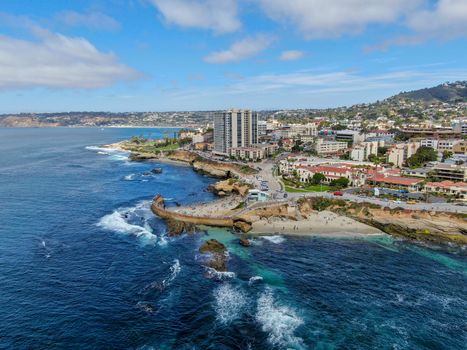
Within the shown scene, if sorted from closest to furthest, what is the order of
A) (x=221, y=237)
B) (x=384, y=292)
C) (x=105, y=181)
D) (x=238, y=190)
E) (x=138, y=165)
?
(x=384, y=292)
(x=221, y=237)
(x=238, y=190)
(x=105, y=181)
(x=138, y=165)

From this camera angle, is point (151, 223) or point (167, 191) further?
point (167, 191)

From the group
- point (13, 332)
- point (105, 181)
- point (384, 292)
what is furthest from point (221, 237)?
point (105, 181)

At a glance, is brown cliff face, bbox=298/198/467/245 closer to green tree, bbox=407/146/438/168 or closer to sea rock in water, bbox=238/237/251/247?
sea rock in water, bbox=238/237/251/247

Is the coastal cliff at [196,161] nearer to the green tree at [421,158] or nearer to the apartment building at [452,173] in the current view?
the green tree at [421,158]

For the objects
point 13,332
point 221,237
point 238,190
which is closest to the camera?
point 13,332

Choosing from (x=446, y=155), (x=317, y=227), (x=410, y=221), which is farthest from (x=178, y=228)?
(x=446, y=155)

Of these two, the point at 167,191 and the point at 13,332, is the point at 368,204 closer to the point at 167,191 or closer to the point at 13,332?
the point at 167,191

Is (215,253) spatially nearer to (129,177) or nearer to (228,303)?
(228,303)

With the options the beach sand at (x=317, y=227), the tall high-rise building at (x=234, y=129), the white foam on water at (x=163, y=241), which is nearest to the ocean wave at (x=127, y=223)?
the white foam on water at (x=163, y=241)
